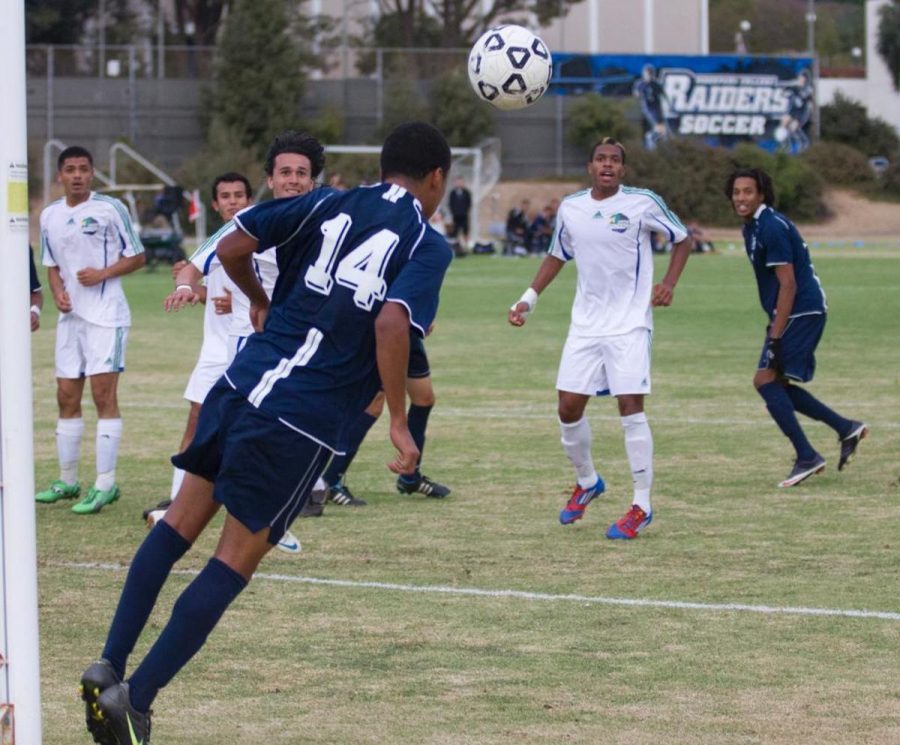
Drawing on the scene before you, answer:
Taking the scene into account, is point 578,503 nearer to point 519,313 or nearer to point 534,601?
point 519,313

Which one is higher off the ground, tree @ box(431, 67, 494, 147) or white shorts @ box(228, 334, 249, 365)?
tree @ box(431, 67, 494, 147)

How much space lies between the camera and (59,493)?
32.5ft

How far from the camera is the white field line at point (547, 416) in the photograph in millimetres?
→ 13102

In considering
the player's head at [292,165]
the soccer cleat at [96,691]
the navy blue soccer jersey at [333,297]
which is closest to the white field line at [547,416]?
the player's head at [292,165]

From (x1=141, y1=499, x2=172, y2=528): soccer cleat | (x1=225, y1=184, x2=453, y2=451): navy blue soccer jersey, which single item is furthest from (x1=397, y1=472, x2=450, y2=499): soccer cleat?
(x1=225, y1=184, x2=453, y2=451): navy blue soccer jersey

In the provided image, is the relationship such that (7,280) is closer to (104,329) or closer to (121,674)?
(121,674)

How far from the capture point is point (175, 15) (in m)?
64.7

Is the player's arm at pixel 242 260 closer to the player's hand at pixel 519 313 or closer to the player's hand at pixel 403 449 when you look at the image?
the player's hand at pixel 403 449

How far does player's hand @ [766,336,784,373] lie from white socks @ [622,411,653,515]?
6.81 feet

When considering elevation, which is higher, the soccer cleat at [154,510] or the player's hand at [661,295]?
the player's hand at [661,295]

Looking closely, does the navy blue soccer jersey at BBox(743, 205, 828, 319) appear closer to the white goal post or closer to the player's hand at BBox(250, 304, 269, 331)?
the player's hand at BBox(250, 304, 269, 331)

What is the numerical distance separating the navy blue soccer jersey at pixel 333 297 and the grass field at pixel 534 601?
105cm

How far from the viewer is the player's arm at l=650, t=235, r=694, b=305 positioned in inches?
354

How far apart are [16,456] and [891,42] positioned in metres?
74.9
